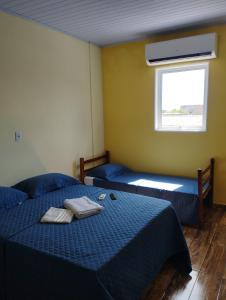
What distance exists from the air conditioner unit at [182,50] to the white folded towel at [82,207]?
2298mm

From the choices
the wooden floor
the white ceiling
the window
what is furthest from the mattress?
the white ceiling

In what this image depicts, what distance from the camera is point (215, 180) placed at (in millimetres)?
3502

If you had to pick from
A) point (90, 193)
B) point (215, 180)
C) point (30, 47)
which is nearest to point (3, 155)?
point (90, 193)

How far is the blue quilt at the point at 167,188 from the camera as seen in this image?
2.99m

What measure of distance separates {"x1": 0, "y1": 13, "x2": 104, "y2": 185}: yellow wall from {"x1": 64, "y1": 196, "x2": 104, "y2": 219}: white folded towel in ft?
3.37

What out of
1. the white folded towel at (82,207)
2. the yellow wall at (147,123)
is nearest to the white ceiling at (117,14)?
the yellow wall at (147,123)

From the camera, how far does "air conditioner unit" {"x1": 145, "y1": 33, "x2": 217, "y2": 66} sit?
315cm

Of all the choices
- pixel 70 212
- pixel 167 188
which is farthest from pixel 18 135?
pixel 167 188

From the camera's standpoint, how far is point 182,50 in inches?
130

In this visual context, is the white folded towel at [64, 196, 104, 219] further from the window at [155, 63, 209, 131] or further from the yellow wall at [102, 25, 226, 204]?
the window at [155, 63, 209, 131]

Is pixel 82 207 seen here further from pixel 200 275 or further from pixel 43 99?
pixel 43 99

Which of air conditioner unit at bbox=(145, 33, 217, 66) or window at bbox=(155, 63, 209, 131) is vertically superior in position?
air conditioner unit at bbox=(145, 33, 217, 66)

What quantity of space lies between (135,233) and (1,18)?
2.52 m

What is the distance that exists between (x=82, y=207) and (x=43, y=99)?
64.7 inches
